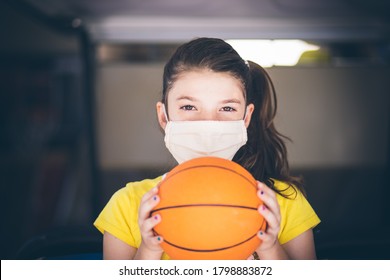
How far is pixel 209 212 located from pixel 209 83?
0.94ft

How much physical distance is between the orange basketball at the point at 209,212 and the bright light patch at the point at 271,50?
324mm

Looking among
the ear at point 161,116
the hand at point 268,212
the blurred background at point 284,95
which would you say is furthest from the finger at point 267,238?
the ear at point 161,116

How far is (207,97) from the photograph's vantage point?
0.97m

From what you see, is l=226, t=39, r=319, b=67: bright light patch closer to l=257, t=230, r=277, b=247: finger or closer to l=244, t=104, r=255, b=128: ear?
l=244, t=104, r=255, b=128: ear

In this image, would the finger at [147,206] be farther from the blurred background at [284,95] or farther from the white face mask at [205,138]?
the blurred background at [284,95]

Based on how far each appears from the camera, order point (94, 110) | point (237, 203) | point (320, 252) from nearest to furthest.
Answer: point (237, 203)
point (320, 252)
point (94, 110)

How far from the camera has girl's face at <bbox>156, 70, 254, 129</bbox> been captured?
972 millimetres

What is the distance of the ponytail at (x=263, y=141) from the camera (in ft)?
3.43

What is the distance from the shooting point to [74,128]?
4.95 metres

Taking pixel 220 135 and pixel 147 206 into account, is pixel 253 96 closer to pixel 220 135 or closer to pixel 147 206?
pixel 220 135

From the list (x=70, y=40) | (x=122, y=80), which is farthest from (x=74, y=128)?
(x=122, y=80)

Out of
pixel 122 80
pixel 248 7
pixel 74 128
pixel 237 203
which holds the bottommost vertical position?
pixel 74 128

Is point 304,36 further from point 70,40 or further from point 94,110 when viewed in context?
point 70,40
